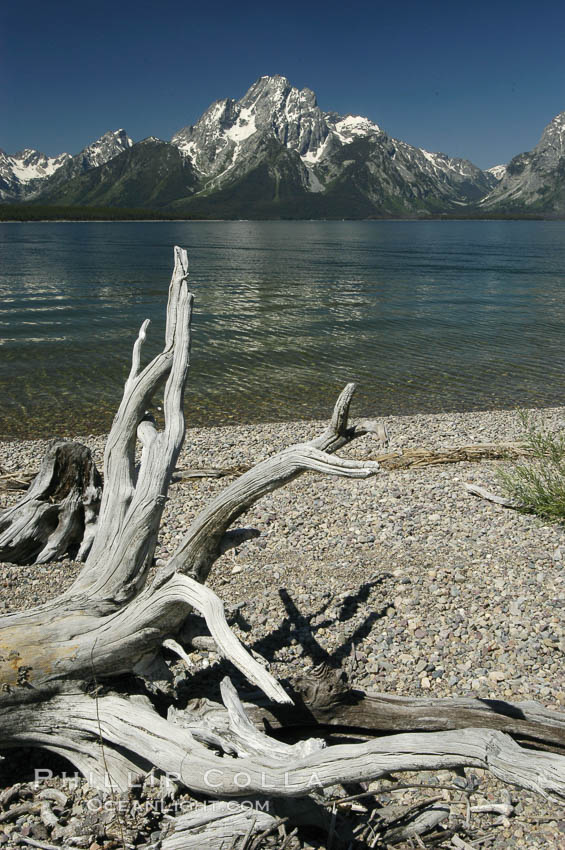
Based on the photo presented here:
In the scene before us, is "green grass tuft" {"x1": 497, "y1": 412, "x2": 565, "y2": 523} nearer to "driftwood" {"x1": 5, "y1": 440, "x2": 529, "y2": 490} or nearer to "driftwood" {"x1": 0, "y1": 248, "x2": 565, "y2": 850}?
"driftwood" {"x1": 5, "y1": 440, "x2": 529, "y2": 490}

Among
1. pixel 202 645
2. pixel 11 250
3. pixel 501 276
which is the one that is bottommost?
pixel 202 645

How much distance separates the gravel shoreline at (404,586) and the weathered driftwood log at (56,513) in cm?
32

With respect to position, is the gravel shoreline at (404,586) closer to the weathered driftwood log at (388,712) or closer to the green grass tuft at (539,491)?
the green grass tuft at (539,491)

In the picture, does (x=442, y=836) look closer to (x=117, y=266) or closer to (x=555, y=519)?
(x=555, y=519)

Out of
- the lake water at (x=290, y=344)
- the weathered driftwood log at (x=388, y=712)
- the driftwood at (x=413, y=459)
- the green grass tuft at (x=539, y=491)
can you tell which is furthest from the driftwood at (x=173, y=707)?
the lake water at (x=290, y=344)

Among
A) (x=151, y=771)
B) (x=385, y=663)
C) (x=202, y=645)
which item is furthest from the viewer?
(x=385, y=663)

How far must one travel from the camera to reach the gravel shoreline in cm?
622

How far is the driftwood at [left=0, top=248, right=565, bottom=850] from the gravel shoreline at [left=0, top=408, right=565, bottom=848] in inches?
50.3

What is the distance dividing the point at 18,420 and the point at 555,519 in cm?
1552

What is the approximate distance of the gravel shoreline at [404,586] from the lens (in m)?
6.22

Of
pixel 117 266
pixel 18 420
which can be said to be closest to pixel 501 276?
pixel 117 266

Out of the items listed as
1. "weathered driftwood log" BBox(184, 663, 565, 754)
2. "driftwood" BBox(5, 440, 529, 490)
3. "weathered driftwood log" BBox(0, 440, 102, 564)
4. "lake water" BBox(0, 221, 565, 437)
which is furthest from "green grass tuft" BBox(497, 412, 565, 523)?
"lake water" BBox(0, 221, 565, 437)

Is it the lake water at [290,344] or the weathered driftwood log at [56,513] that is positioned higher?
the lake water at [290,344]

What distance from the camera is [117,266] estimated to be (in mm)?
73562
